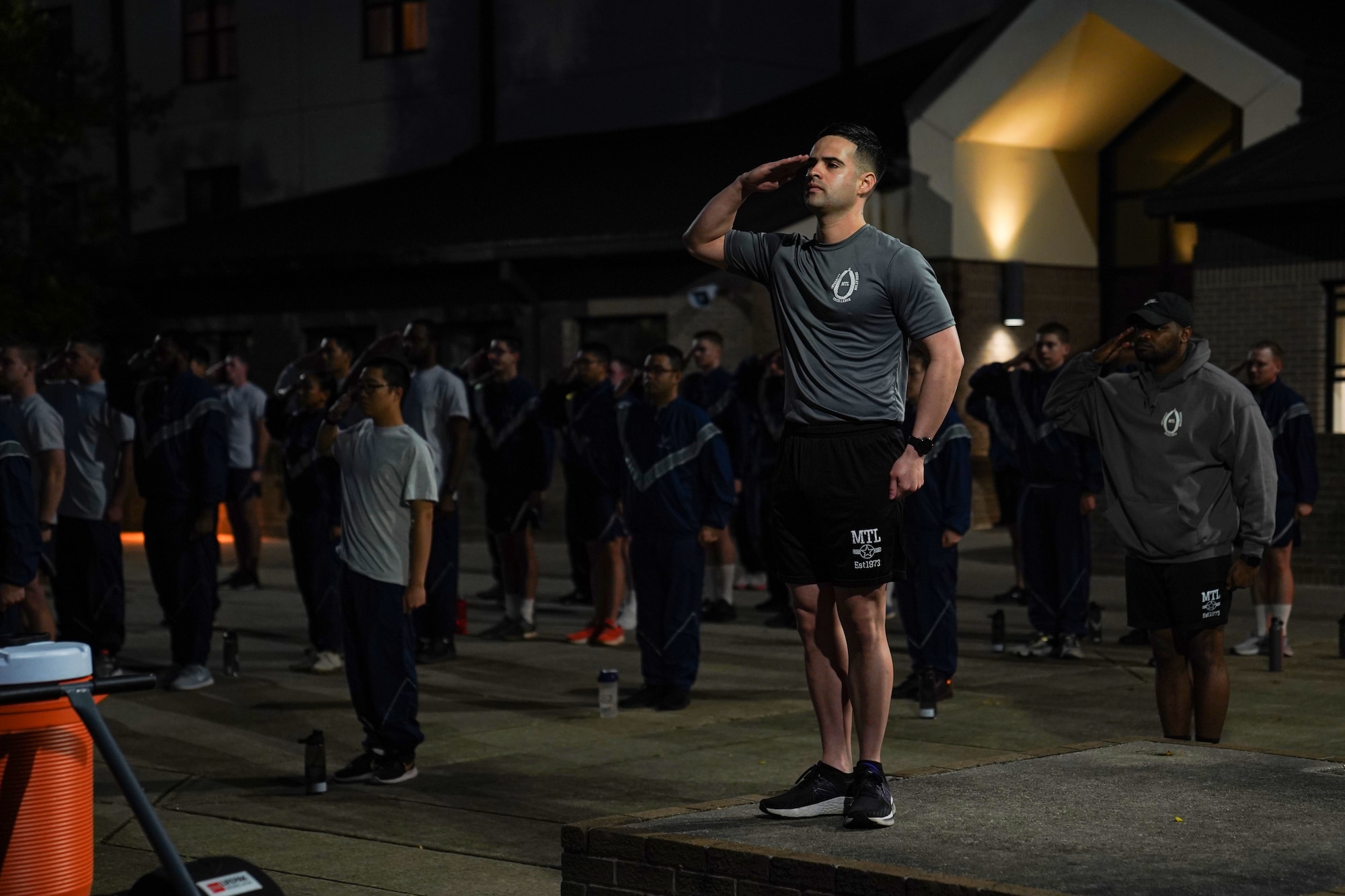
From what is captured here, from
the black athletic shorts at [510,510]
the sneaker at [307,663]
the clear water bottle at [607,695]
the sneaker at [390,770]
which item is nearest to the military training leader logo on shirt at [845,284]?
the sneaker at [390,770]

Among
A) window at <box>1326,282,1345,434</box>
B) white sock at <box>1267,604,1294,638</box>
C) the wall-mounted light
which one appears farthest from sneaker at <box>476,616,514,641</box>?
the wall-mounted light

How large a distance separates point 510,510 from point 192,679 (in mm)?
3057

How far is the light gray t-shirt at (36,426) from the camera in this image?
11.5 m

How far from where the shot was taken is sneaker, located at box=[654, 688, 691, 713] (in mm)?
11070

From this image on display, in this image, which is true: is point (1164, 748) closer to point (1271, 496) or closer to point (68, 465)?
point (1271, 496)

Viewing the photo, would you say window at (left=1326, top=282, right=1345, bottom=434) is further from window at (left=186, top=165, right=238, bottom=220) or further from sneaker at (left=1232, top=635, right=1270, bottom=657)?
window at (left=186, top=165, right=238, bottom=220)

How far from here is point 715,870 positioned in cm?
593

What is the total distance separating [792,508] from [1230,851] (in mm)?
1664

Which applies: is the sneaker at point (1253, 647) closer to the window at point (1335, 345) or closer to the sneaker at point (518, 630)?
the sneaker at point (518, 630)

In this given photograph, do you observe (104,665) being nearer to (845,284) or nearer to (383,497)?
(383,497)

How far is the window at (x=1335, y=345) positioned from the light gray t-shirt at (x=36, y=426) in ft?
40.9

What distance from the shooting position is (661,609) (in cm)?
1127

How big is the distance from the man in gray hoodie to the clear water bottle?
3.36m

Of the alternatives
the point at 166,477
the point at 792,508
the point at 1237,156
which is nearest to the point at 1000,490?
the point at 1237,156
